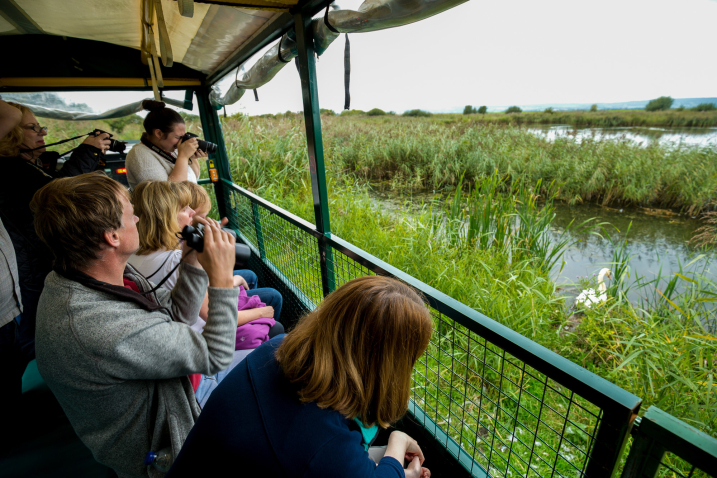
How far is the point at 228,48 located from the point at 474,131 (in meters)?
3.88

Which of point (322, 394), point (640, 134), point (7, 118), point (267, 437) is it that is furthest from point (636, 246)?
point (7, 118)

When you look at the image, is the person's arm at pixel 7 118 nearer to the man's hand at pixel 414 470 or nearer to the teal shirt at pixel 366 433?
the teal shirt at pixel 366 433

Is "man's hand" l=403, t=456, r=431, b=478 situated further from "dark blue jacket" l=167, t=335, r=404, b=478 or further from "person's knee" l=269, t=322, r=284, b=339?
"person's knee" l=269, t=322, r=284, b=339

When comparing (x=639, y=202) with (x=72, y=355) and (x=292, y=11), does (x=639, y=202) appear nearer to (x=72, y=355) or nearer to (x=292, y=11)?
(x=292, y=11)

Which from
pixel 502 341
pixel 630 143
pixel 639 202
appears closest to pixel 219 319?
pixel 502 341

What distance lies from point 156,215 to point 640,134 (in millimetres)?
4558

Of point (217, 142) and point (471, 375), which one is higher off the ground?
point (217, 142)

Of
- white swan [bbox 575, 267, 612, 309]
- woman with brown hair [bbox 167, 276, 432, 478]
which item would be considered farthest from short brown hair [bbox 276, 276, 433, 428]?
white swan [bbox 575, 267, 612, 309]

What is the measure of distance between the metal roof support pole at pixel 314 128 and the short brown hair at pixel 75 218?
1062mm

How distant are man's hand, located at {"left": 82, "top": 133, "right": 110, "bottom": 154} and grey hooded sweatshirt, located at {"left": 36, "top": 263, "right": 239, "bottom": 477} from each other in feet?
6.36

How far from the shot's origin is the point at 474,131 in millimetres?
5070

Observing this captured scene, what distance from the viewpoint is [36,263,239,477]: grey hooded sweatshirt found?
0.75 meters

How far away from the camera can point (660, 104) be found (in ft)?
8.16

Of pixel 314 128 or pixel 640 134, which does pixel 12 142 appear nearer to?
pixel 314 128
